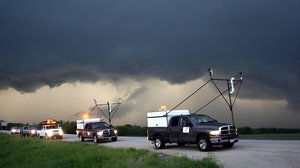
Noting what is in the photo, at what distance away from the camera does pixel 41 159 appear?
28953 millimetres

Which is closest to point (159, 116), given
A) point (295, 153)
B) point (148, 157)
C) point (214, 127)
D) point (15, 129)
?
point (214, 127)

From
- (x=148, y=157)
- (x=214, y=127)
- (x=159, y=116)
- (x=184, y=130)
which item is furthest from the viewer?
(x=159, y=116)

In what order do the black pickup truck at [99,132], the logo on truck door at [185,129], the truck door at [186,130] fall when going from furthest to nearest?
the black pickup truck at [99,132] → the logo on truck door at [185,129] → the truck door at [186,130]

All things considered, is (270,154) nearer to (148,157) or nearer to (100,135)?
(148,157)

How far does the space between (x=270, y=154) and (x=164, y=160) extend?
193 inches

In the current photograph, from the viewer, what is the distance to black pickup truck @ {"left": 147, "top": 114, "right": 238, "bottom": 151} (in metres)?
23.3

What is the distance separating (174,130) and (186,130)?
124 centimetres

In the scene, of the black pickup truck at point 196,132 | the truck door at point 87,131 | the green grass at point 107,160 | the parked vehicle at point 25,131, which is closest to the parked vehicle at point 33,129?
the parked vehicle at point 25,131

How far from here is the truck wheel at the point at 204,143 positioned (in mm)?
23547

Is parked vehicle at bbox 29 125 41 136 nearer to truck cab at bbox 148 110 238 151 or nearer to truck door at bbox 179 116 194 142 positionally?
truck cab at bbox 148 110 238 151

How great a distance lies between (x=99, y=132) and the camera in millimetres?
39312

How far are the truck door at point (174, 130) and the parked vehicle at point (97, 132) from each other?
1396 centimetres

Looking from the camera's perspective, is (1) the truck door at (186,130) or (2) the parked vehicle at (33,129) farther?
(2) the parked vehicle at (33,129)

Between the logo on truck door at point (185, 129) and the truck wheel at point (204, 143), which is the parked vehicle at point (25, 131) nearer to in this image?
the logo on truck door at point (185, 129)
